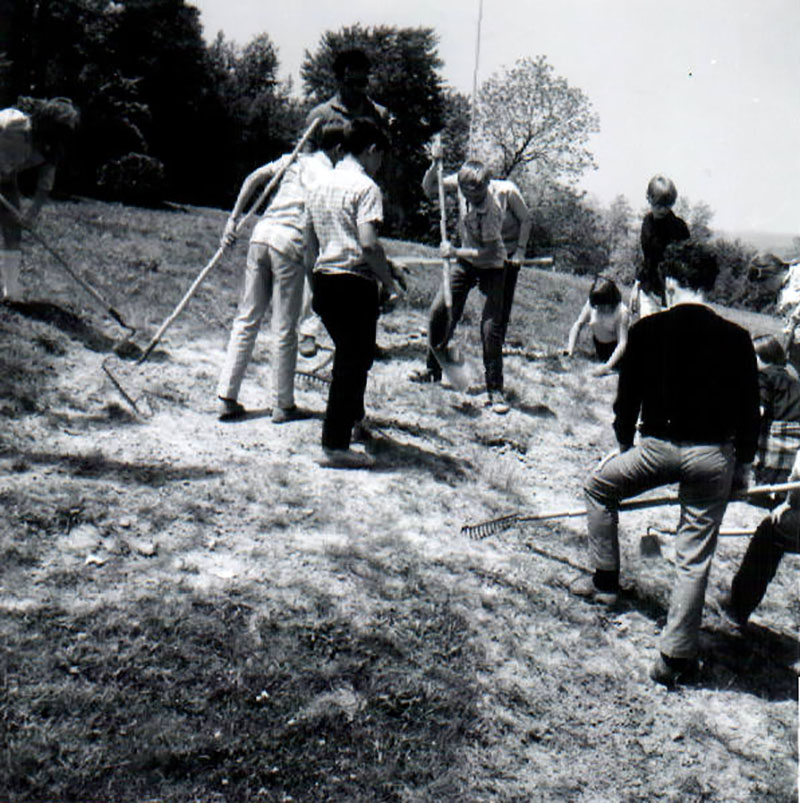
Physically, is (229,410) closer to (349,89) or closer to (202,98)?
(349,89)

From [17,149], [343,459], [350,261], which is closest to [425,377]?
[343,459]

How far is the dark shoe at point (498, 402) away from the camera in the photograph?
25.1 feet

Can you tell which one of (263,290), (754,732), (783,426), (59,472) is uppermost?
(263,290)

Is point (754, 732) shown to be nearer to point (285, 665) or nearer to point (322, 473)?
point (285, 665)

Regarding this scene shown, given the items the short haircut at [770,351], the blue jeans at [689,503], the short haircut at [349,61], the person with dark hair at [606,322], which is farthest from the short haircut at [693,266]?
the person with dark hair at [606,322]

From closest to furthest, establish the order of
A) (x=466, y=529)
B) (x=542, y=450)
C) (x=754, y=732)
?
(x=754, y=732)
(x=466, y=529)
(x=542, y=450)

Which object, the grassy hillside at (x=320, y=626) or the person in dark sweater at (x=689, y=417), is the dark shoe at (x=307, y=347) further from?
the person in dark sweater at (x=689, y=417)

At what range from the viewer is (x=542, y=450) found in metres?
7.19

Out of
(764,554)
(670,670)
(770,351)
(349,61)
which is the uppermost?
(349,61)

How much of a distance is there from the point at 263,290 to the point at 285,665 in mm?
3087

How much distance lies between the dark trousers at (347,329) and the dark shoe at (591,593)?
5.61 feet

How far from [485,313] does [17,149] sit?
402 centimetres

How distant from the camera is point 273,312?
6.19m

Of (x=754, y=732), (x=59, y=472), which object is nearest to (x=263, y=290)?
(x=59, y=472)
